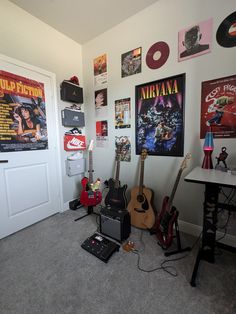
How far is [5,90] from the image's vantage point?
1.72m

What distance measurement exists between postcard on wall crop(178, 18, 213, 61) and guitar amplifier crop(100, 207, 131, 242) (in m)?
1.86

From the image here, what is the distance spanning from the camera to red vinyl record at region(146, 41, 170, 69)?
1761 millimetres

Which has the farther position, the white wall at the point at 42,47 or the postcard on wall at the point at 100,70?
the postcard on wall at the point at 100,70

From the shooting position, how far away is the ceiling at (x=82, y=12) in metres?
1.75

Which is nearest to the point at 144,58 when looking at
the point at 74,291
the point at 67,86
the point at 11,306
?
the point at 67,86

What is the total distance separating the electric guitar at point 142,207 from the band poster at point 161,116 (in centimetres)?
20

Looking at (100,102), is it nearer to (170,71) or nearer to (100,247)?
(170,71)

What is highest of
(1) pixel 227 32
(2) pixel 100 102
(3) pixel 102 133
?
(1) pixel 227 32

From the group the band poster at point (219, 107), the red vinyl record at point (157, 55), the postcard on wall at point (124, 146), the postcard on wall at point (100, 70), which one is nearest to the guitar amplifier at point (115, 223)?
the postcard on wall at point (124, 146)

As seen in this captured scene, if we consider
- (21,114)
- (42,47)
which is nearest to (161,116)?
(21,114)

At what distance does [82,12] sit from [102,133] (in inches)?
61.2

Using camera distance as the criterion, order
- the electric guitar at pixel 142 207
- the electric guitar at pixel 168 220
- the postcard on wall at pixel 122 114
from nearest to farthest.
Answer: the electric guitar at pixel 168 220 < the electric guitar at pixel 142 207 < the postcard on wall at pixel 122 114

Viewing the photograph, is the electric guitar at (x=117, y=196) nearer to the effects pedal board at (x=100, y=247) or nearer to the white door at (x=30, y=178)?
the effects pedal board at (x=100, y=247)

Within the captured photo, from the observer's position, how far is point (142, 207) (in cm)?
187
